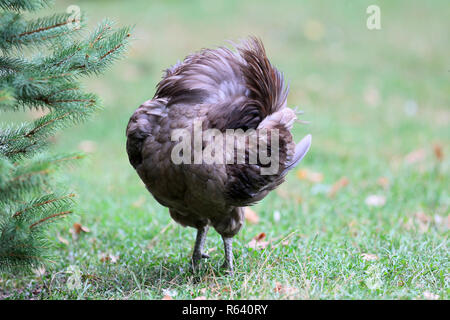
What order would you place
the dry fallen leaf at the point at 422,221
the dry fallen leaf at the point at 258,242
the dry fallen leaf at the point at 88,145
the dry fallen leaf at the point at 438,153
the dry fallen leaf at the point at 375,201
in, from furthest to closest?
the dry fallen leaf at the point at 88,145, the dry fallen leaf at the point at 438,153, the dry fallen leaf at the point at 375,201, the dry fallen leaf at the point at 422,221, the dry fallen leaf at the point at 258,242

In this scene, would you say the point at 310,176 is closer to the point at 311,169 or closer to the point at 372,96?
the point at 311,169

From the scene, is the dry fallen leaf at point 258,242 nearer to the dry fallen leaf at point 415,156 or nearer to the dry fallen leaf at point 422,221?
the dry fallen leaf at point 422,221

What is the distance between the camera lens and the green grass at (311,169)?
3.77m

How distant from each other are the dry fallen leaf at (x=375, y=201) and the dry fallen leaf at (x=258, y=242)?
163cm

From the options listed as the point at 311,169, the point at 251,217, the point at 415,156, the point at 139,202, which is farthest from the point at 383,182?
the point at 139,202

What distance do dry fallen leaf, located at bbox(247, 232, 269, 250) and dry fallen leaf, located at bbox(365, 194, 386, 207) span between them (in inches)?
64.1

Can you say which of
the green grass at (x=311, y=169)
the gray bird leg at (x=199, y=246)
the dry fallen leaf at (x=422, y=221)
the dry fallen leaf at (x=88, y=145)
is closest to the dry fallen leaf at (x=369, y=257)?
the green grass at (x=311, y=169)

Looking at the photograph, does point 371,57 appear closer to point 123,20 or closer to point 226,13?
point 226,13

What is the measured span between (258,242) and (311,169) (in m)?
2.75

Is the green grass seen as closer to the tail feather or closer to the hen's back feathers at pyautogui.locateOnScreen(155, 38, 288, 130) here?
the tail feather

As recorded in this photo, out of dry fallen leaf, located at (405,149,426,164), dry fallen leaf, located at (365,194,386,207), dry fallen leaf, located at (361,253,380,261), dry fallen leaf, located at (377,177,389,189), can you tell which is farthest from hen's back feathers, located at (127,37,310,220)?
dry fallen leaf, located at (405,149,426,164)

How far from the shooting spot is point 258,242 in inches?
181
